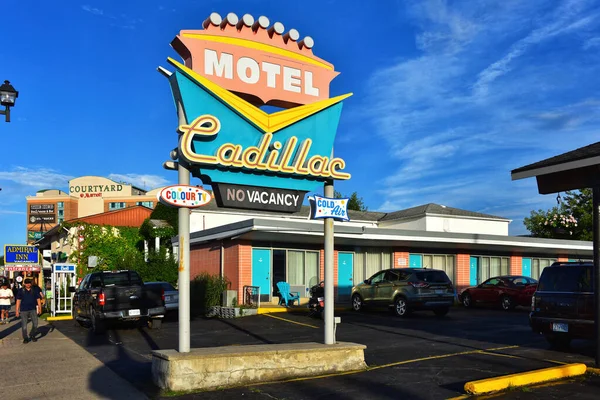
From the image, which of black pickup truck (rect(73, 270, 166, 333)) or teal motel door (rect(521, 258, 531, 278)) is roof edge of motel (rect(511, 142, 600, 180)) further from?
teal motel door (rect(521, 258, 531, 278))

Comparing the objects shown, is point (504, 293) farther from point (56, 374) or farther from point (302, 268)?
point (56, 374)

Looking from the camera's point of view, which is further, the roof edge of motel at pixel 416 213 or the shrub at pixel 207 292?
the roof edge of motel at pixel 416 213

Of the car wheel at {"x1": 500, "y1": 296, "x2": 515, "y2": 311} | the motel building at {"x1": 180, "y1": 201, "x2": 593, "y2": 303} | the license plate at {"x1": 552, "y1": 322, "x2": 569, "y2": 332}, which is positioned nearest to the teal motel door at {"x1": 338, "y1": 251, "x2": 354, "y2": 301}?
the motel building at {"x1": 180, "y1": 201, "x2": 593, "y2": 303}

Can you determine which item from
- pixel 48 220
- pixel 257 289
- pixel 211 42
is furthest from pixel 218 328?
pixel 48 220

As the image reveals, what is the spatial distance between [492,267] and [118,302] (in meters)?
20.2

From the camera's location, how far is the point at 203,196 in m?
9.42

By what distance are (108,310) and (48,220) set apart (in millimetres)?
110780

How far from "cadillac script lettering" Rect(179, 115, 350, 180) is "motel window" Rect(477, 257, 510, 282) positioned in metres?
20.6

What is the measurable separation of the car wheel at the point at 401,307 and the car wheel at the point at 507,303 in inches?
223

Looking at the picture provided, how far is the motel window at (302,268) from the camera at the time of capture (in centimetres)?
2453

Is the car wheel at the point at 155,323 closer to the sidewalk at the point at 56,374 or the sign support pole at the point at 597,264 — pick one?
the sidewalk at the point at 56,374

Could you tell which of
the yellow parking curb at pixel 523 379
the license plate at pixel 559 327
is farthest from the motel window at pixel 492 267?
the yellow parking curb at pixel 523 379

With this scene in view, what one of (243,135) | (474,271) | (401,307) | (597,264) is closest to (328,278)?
(243,135)

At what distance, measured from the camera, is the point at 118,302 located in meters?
17.0
